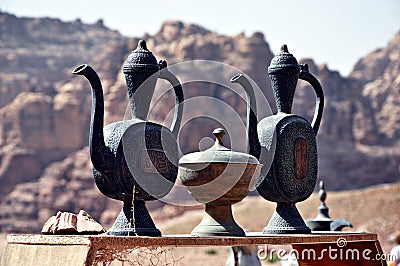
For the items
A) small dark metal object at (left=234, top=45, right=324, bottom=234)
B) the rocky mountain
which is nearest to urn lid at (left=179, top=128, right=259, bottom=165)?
small dark metal object at (left=234, top=45, right=324, bottom=234)

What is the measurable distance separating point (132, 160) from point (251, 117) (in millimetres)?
1059

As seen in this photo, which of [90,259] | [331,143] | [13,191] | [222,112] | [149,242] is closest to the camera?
[90,259]

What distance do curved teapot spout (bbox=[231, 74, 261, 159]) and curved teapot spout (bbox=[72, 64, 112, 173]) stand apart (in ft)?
3.19

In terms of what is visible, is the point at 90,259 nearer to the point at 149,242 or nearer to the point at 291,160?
the point at 149,242

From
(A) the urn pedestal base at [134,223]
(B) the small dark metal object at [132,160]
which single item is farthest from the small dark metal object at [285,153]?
(A) the urn pedestal base at [134,223]

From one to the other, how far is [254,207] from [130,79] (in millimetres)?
34307

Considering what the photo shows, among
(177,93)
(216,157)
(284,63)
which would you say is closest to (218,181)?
(216,157)

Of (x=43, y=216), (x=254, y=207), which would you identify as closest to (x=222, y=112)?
(x=254, y=207)

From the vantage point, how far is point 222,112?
4119cm

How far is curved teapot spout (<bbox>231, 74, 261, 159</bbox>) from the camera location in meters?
4.49

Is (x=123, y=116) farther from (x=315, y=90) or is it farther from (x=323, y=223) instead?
(x=315, y=90)

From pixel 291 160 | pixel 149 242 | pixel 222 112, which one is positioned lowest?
pixel 149 242

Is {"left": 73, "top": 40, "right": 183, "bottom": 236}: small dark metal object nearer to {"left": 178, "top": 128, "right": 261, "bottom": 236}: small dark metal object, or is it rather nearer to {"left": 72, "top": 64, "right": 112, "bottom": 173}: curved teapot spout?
{"left": 72, "top": 64, "right": 112, "bottom": 173}: curved teapot spout

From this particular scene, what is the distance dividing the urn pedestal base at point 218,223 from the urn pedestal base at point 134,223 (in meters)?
0.36
